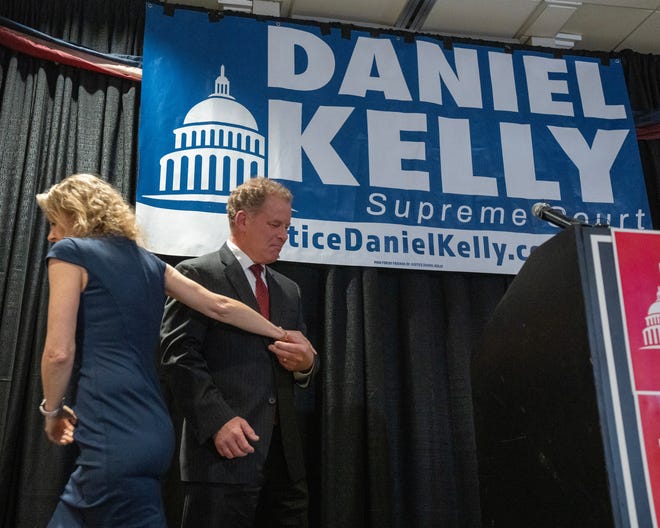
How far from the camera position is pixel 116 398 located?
125 centimetres

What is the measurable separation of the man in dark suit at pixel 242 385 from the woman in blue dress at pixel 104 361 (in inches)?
10.7

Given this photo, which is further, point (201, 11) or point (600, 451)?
point (201, 11)

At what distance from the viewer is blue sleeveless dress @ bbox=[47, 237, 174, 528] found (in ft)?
3.93

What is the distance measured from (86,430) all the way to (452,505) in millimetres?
1779

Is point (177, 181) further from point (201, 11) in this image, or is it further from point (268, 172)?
point (201, 11)

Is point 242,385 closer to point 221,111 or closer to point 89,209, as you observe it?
point 89,209

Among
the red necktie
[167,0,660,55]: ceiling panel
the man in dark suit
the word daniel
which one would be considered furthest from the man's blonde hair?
[167,0,660,55]: ceiling panel

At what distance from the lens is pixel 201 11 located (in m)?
2.99

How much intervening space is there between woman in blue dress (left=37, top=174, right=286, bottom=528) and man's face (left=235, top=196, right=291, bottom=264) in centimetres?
45

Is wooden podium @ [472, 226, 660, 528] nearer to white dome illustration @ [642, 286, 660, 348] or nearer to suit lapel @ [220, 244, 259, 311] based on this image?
white dome illustration @ [642, 286, 660, 348]

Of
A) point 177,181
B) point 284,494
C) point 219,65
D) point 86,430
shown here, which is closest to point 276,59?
point 219,65

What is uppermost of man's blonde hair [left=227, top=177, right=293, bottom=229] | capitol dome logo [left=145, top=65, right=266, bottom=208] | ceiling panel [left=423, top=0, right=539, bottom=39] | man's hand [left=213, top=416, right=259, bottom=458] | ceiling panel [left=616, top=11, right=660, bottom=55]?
ceiling panel [left=423, top=0, right=539, bottom=39]

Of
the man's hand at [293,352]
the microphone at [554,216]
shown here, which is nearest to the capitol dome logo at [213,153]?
the man's hand at [293,352]

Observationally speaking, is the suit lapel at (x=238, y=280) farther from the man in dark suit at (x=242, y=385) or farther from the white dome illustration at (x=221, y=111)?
the white dome illustration at (x=221, y=111)
